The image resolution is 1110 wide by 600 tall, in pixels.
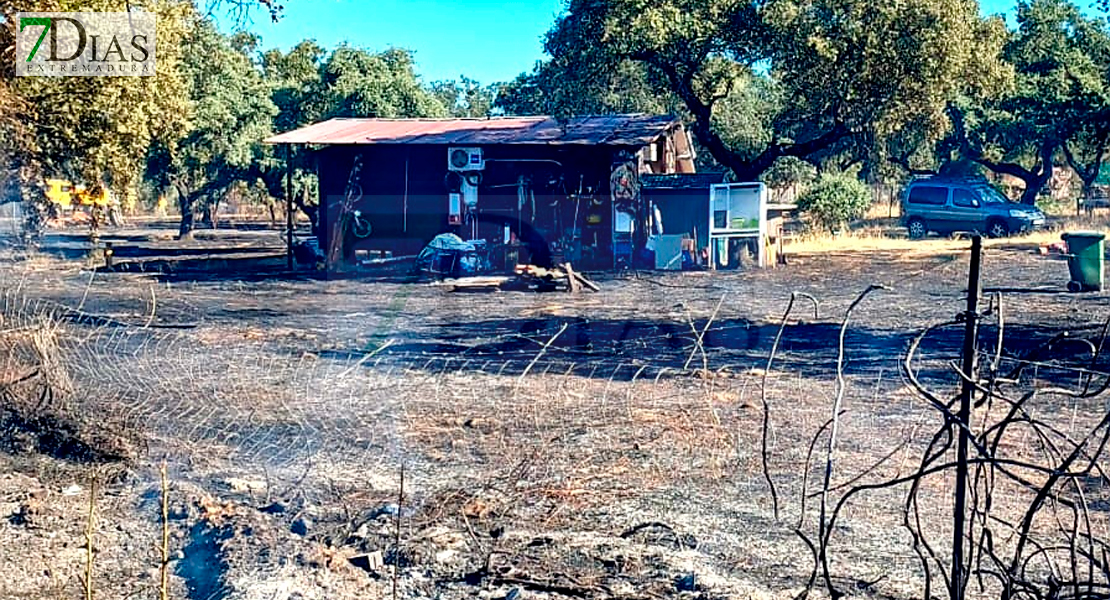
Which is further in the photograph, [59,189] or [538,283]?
[59,189]

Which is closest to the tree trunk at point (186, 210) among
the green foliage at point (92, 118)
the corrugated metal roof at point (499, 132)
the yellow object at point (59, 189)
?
the yellow object at point (59, 189)

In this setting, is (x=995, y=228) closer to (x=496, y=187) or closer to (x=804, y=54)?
(x=804, y=54)

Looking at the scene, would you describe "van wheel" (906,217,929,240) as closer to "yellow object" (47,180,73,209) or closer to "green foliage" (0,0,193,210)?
"green foliage" (0,0,193,210)

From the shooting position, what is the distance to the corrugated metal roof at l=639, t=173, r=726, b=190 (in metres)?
28.0

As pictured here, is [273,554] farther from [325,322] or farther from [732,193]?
[732,193]

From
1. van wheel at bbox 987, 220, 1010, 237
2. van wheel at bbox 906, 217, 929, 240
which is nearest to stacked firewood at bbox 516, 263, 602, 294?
van wheel at bbox 906, 217, 929, 240

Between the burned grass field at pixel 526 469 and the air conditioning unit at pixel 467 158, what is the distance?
15186mm

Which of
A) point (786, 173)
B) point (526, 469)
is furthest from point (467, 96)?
point (526, 469)

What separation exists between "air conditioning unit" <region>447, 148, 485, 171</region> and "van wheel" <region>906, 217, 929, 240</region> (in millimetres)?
13849

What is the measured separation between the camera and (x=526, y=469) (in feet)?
23.8

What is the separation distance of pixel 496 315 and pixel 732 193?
11270 mm

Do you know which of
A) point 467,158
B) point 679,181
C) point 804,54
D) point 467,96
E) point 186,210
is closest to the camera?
point 804,54

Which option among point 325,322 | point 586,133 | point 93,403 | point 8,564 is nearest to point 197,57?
point 586,133

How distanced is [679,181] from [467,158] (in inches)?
208
